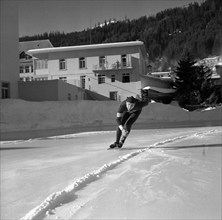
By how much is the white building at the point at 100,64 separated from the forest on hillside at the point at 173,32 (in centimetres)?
14

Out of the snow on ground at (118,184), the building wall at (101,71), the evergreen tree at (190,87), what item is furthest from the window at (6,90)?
the evergreen tree at (190,87)

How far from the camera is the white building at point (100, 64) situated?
169 cm

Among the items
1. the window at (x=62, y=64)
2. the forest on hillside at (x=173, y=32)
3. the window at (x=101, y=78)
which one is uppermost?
the forest on hillside at (x=173, y=32)

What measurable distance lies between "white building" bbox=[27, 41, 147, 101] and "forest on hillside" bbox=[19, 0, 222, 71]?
137mm

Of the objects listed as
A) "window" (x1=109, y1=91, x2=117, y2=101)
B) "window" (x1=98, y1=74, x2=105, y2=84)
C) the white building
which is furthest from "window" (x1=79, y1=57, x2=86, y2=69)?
"window" (x1=109, y1=91, x2=117, y2=101)

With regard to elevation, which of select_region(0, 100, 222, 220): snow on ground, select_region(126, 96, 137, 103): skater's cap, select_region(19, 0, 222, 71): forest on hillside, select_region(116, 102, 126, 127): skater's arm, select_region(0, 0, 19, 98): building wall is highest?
select_region(0, 0, 19, 98): building wall

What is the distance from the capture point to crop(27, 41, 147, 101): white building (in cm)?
169

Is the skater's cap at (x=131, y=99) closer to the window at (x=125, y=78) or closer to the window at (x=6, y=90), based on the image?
the window at (x=125, y=78)

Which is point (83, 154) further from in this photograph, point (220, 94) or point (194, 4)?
point (194, 4)

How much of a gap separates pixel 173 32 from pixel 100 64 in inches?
15.9

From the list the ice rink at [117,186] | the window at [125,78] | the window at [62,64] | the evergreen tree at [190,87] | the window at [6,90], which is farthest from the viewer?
the window at [6,90]

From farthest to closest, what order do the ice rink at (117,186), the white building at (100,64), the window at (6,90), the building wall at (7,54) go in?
1. the window at (6,90)
2. the building wall at (7,54)
3. the white building at (100,64)
4. the ice rink at (117,186)

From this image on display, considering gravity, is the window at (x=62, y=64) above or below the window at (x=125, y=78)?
above

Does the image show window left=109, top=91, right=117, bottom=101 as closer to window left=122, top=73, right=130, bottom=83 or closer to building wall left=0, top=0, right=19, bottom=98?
window left=122, top=73, right=130, bottom=83
